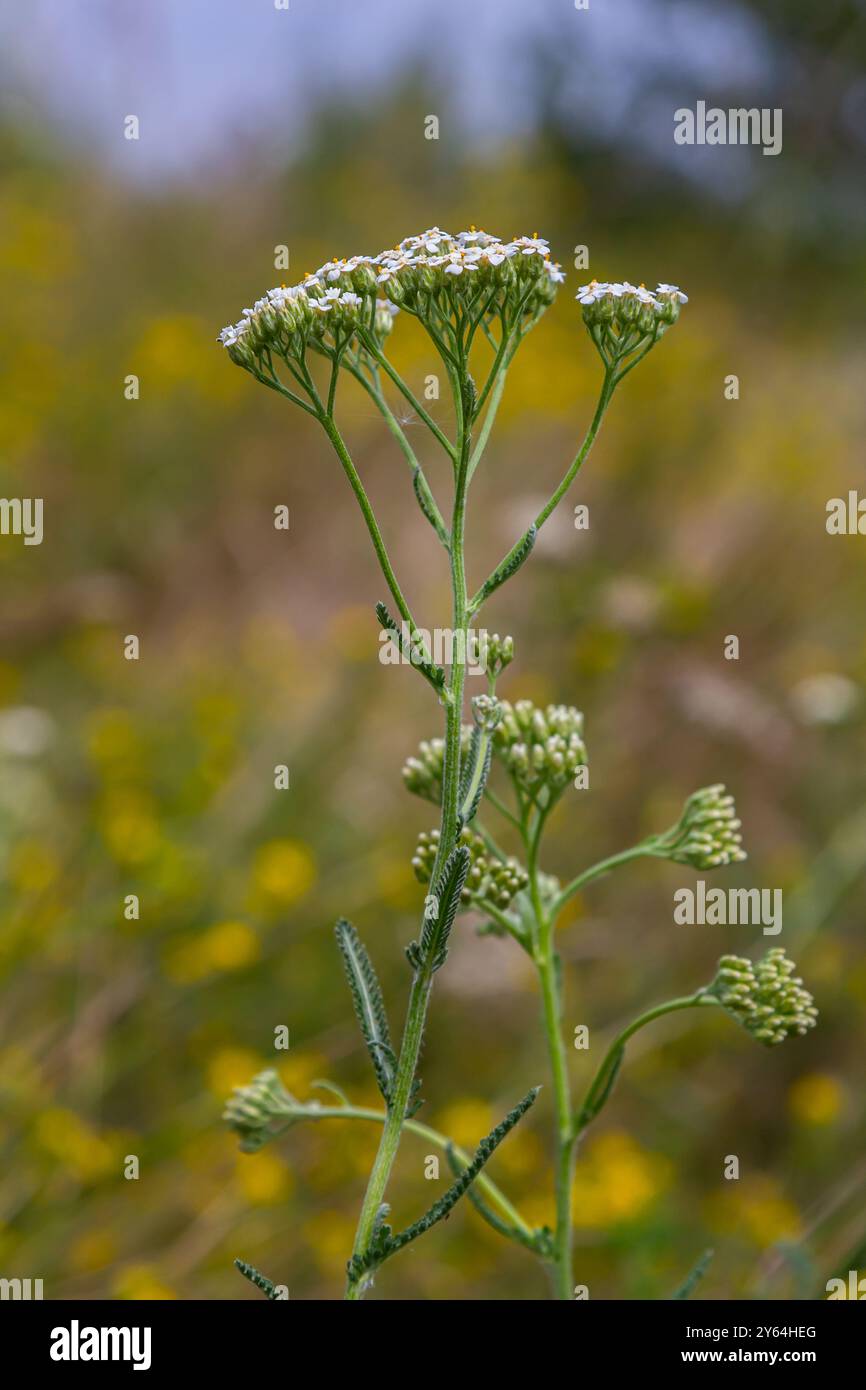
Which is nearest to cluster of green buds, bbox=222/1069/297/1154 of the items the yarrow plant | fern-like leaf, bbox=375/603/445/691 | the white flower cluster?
the yarrow plant

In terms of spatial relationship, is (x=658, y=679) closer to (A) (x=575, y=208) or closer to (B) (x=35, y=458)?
(B) (x=35, y=458)

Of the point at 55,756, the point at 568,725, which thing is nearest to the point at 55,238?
the point at 55,756

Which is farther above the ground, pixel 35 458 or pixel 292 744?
pixel 35 458

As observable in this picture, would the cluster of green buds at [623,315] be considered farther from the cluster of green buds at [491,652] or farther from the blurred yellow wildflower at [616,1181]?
the blurred yellow wildflower at [616,1181]

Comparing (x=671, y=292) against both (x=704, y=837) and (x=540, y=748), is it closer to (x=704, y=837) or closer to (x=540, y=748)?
(x=540, y=748)

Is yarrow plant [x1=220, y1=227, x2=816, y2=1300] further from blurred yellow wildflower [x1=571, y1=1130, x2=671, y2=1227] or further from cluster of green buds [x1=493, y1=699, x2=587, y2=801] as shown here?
blurred yellow wildflower [x1=571, y1=1130, x2=671, y2=1227]

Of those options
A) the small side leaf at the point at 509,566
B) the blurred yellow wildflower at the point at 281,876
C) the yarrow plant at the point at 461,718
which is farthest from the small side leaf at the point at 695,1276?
the blurred yellow wildflower at the point at 281,876
